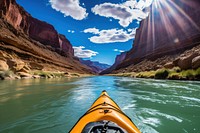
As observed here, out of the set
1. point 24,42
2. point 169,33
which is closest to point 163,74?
point 24,42

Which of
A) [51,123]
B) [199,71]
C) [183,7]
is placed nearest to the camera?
[51,123]

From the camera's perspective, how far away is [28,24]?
105500mm

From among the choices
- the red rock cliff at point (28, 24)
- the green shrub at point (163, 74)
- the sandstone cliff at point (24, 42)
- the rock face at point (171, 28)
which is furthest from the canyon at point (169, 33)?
the red rock cliff at point (28, 24)

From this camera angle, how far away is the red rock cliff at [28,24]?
7680cm

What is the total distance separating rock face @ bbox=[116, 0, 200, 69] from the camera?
68675mm


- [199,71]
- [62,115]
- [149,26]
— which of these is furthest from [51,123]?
[149,26]

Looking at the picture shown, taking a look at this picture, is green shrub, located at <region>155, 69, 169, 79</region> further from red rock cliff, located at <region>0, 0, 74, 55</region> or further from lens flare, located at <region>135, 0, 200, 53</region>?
red rock cliff, located at <region>0, 0, 74, 55</region>

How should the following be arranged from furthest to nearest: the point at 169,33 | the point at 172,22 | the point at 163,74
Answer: the point at 172,22 < the point at 169,33 < the point at 163,74

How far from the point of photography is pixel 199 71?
1836cm

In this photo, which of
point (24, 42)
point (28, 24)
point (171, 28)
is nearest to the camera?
point (24, 42)

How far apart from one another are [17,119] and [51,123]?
46.9 inches

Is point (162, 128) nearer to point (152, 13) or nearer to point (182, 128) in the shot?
point (182, 128)

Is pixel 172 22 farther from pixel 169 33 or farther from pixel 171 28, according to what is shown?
pixel 169 33

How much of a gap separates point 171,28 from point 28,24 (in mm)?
89926
